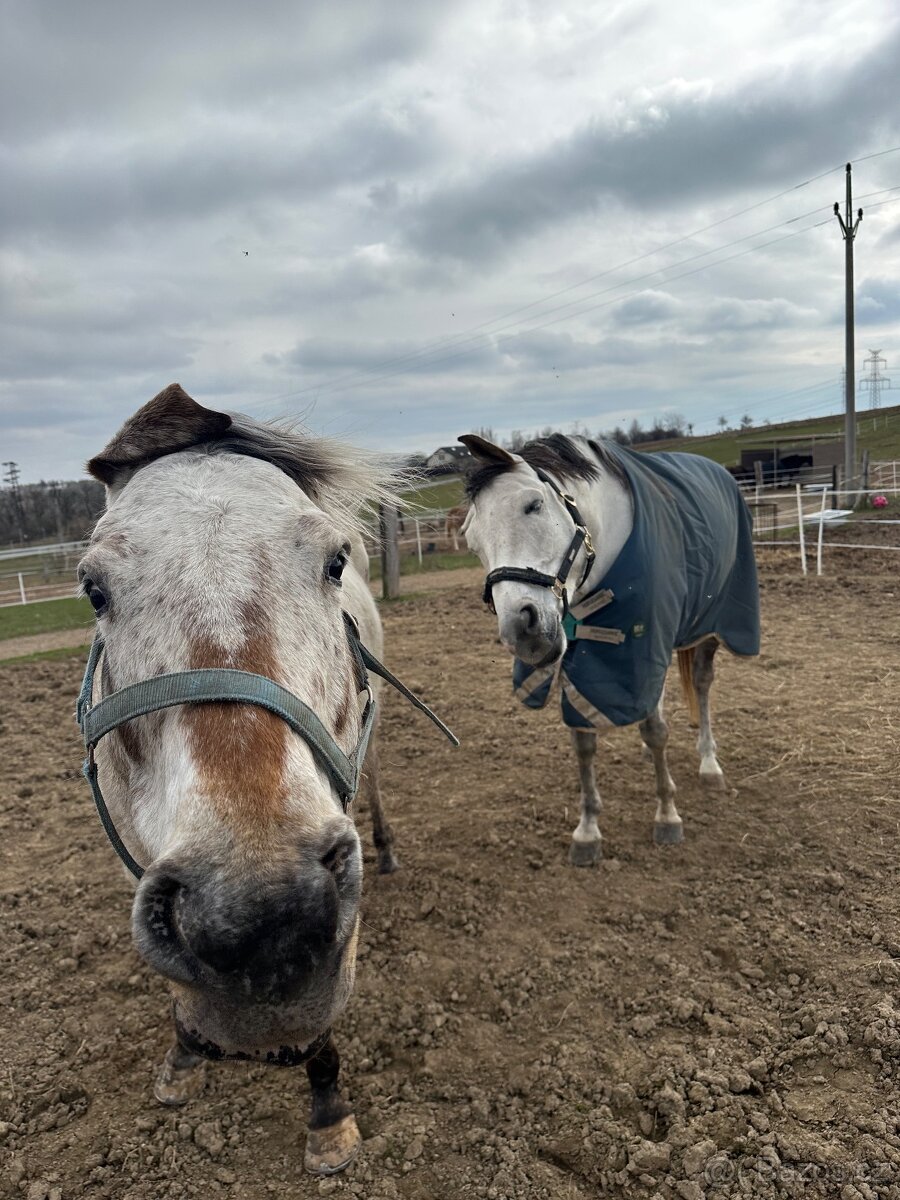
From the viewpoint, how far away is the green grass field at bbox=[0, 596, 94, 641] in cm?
1284

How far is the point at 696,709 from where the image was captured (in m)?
4.98

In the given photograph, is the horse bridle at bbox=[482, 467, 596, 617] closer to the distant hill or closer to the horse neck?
the horse neck

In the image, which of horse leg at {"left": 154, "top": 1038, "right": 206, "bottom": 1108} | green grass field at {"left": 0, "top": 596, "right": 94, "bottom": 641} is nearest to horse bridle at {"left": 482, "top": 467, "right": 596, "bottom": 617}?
horse leg at {"left": 154, "top": 1038, "right": 206, "bottom": 1108}

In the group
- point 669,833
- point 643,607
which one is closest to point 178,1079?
point 669,833

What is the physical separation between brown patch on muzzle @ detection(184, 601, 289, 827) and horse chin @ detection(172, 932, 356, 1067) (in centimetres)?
33

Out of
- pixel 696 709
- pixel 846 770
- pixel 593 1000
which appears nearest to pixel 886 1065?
pixel 593 1000

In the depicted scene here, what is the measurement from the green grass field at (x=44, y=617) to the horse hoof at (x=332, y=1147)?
10.9 meters

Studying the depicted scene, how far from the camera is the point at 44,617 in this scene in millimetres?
14297

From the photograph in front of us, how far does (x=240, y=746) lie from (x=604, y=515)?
286 centimetres

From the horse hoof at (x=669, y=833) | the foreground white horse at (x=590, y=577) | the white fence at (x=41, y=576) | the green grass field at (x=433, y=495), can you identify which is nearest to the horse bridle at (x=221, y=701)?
the green grass field at (x=433, y=495)

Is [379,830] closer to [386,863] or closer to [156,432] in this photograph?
[386,863]

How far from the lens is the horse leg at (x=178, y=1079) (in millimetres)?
2322

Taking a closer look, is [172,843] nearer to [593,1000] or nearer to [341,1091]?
[341,1091]

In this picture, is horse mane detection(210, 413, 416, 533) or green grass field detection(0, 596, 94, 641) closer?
horse mane detection(210, 413, 416, 533)
